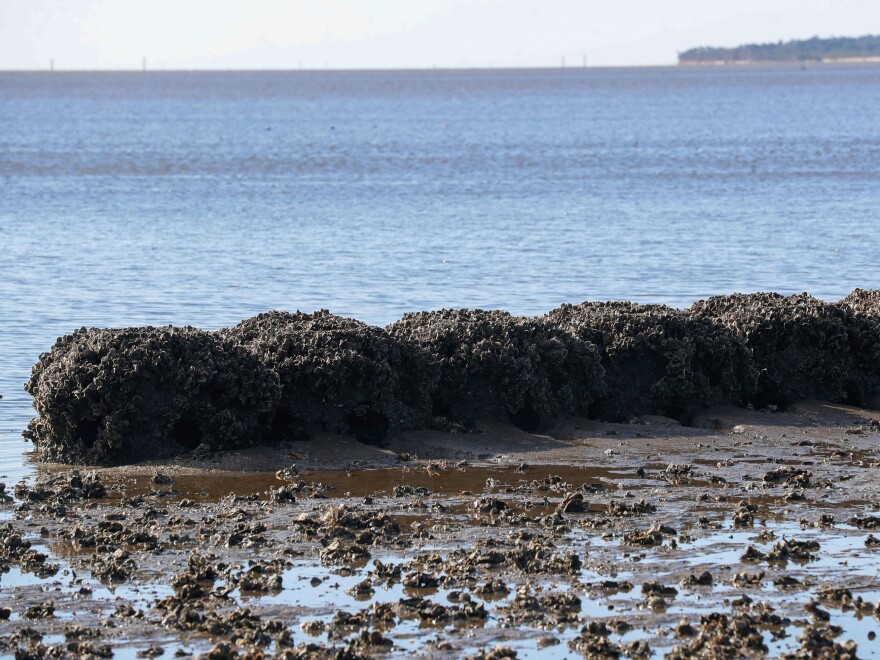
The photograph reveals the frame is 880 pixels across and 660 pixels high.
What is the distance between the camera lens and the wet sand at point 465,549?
29.5 ft

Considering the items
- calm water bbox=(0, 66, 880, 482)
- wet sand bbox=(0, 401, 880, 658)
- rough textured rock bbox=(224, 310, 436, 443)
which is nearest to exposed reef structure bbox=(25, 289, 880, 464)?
rough textured rock bbox=(224, 310, 436, 443)

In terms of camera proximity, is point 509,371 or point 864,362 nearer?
point 509,371

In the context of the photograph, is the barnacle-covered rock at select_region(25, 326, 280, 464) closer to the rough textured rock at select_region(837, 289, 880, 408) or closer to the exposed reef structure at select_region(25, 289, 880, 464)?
the exposed reef structure at select_region(25, 289, 880, 464)

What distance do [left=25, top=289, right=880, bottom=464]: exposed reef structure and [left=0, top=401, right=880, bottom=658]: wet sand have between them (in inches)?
15.0

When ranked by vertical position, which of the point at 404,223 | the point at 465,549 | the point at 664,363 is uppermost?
the point at 664,363

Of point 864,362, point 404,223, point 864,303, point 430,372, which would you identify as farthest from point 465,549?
point 404,223

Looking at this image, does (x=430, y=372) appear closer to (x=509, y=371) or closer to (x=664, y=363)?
(x=509, y=371)

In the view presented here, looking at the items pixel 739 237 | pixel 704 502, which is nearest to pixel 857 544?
pixel 704 502

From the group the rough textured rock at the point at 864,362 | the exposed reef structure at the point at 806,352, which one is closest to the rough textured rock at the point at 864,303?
the rough textured rock at the point at 864,362

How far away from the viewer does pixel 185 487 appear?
12891mm

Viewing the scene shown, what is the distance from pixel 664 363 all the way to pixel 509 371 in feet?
6.09

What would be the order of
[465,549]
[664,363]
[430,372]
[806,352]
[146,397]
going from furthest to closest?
[806,352] < [664,363] < [430,372] < [146,397] < [465,549]

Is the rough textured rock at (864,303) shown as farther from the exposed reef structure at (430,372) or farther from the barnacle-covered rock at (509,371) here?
the barnacle-covered rock at (509,371)

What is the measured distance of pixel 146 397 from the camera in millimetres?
13789
